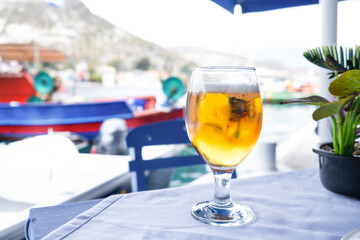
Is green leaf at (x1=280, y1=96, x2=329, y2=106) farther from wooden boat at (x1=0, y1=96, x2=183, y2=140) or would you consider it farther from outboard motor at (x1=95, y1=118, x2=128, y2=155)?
wooden boat at (x1=0, y1=96, x2=183, y2=140)

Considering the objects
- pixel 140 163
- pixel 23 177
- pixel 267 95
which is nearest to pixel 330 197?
pixel 140 163

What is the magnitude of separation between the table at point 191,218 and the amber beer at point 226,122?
0.30ft

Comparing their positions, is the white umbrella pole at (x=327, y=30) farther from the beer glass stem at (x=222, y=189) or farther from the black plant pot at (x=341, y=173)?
the beer glass stem at (x=222, y=189)

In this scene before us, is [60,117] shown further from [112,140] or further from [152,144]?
[152,144]

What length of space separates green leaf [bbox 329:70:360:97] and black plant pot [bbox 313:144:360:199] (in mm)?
110

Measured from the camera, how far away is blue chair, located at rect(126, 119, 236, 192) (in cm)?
88

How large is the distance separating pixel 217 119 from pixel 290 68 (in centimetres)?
2058

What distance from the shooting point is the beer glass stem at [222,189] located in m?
0.41

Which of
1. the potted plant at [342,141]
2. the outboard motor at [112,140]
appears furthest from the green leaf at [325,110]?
the outboard motor at [112,140]

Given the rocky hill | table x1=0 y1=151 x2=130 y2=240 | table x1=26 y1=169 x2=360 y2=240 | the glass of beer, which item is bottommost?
table x1=0 y1=151 x2=130 y2=240

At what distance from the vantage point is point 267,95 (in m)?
12.1

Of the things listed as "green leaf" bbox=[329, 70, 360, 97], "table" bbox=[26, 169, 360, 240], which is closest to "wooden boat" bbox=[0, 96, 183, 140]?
"table" bbox=[26, 169, 360, 240]

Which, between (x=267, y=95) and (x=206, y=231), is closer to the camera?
(x=206, y=231)

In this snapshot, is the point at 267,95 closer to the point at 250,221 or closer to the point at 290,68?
the point at 290,68
